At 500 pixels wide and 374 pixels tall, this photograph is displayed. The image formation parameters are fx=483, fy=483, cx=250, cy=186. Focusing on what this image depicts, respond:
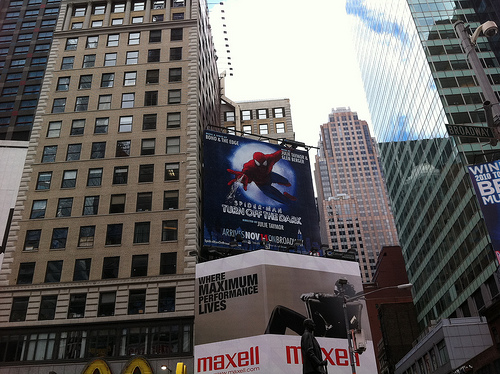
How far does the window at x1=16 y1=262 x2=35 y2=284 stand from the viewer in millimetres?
41188

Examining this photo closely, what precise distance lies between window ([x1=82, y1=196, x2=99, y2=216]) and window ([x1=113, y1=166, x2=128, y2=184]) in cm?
251

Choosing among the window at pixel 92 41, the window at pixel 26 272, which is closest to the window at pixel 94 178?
the window at pixel 26 272

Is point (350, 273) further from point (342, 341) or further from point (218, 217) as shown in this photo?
point (218, 217)

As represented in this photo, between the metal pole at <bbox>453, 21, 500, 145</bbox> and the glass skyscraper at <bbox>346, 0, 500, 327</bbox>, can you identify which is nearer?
the metal pole at <bbox>453, 21, 500, 145</bbox>

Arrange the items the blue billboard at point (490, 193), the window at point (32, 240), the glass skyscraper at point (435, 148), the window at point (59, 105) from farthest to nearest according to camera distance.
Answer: the glass skyscraper at point (435, 148) < the window at point (59, 105) < the window at point (32, 240) < the blue billboard at point (490, 193)

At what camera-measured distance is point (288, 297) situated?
125 feet

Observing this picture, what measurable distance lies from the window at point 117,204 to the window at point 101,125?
8.27 metres

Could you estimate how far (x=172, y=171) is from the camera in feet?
152

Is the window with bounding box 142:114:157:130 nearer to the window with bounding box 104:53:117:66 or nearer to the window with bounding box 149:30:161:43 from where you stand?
the window with bounding box 104:53:117:66

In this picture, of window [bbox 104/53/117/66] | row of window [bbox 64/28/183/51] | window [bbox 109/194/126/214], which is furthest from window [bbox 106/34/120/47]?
window [bbox 109/194/126/214]

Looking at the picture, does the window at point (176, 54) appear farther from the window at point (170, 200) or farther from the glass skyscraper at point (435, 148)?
the glass skyscraper at point (435, 148)

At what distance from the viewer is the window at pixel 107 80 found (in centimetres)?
5331

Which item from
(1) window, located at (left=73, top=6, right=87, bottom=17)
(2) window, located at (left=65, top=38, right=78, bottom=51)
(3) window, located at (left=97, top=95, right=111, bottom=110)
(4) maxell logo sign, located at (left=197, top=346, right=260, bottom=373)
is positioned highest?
(1) window, located at (left=73, top=6, right=87, bottom=17)

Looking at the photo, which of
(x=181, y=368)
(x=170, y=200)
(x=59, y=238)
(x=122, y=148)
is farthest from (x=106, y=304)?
(x=122, y=148)
